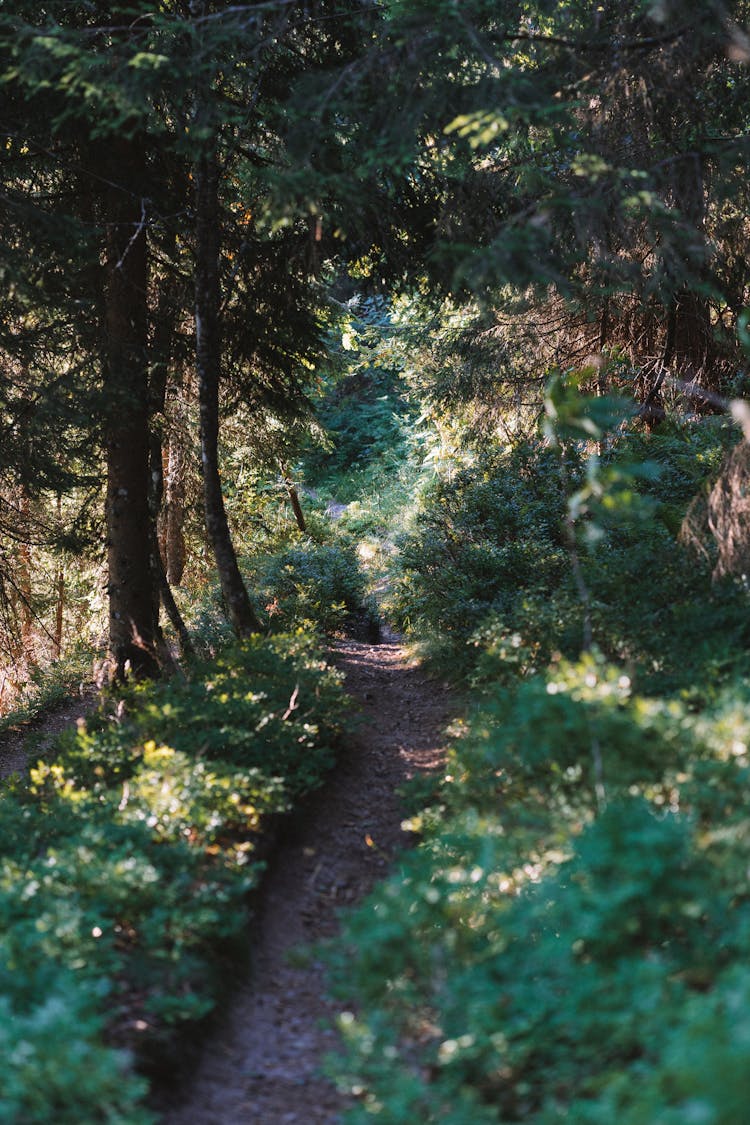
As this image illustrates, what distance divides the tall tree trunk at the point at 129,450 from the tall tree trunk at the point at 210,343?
76 cm

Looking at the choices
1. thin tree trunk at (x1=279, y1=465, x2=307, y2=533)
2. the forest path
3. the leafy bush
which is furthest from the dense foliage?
thin tree trunk at (x1=279, y1=465, x2=307, y2=533)

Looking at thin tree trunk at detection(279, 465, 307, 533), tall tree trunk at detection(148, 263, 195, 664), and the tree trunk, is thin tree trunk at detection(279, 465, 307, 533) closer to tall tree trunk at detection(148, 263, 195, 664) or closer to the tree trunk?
the tree trunk

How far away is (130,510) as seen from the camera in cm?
946

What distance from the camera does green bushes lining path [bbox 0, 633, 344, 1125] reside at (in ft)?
9.55

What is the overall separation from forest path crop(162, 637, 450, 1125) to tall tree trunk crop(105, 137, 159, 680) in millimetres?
2732

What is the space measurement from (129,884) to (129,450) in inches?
239

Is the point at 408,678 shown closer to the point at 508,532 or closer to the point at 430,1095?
the point at 508,532

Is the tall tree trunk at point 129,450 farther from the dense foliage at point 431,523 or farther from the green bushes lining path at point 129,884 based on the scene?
the green bushes lining path at point 129,884

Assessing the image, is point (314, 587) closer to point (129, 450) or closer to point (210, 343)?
point (129, 450)

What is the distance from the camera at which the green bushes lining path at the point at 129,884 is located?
291 cm

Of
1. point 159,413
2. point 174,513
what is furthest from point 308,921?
point 174,513

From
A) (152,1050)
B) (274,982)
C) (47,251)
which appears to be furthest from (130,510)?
(152,1050)

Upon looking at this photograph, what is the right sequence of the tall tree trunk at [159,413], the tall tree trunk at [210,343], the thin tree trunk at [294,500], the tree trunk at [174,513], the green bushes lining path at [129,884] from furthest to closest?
the thin tree trunk at [294,500], the tree trunk at [174,513], the tall tree trunk at [159,413], the tall tree trunk at [210,343], the green bushes lining path at [129,884]

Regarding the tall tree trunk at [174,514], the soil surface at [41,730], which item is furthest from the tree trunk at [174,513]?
the soil surface at [41,730]
